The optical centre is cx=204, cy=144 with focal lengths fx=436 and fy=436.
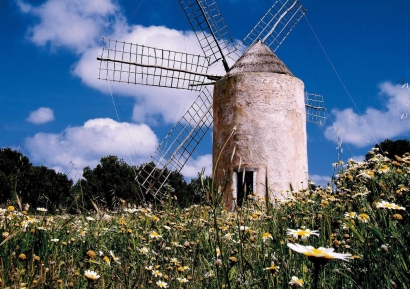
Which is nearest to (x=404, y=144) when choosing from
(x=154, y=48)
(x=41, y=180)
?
(x=154, y=48)

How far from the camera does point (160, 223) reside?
4547mm

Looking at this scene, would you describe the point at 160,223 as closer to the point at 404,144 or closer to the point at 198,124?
the point at 198,124

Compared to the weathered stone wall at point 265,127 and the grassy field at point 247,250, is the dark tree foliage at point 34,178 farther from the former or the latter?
the grassy field at point 247,250

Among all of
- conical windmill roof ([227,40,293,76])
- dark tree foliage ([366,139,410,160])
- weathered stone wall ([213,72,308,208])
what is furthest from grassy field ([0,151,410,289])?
dark tree foliage ([366,139,410,160])

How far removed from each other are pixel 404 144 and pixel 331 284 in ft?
91.6

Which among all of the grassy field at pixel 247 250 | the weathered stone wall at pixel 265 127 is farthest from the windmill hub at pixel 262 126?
the grassy field at pixel 247 250

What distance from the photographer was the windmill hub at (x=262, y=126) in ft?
33.4

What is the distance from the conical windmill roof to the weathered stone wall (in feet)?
0.95

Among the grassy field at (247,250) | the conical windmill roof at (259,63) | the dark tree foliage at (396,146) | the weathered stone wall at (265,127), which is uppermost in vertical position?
the dark tree foliage at (396,146)

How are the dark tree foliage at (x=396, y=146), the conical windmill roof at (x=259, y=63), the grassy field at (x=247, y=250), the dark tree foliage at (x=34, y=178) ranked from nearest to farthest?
the grassy field at (x=247, y=250)
the conical windmill roof at (x=259, y=63)
the dark tree foliage at (x=34, y=178)
the dark tree foliage at (x=396, y=146)

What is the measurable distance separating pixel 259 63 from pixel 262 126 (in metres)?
1.87

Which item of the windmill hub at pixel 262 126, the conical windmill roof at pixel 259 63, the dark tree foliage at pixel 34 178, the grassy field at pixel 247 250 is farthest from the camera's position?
the dark tree foliage at pixel 34 178

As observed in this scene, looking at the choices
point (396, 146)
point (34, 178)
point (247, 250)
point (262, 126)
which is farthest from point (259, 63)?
point (34, 178)

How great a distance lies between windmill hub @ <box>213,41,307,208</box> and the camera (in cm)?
1017
